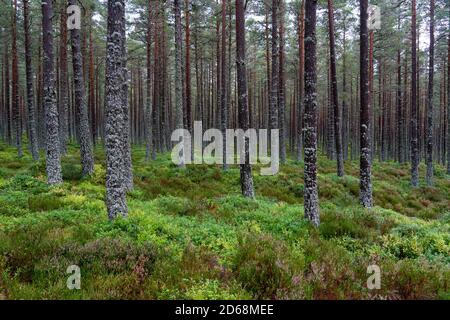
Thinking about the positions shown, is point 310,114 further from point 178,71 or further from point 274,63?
point 274,63

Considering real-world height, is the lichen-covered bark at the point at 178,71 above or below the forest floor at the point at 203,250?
above

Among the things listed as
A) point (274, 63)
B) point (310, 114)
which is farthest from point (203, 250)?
point (274, 63)

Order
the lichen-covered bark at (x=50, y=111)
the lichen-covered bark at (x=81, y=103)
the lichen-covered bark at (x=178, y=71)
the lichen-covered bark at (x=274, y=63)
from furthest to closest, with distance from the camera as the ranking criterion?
the lichen-covered bark at (x=274, y=63) < the lichen-covered bark at (x=178, y=71) < the lichen-covered bark at (x=81, y=103) < the lichen-covered bark at (x=50, y=111)

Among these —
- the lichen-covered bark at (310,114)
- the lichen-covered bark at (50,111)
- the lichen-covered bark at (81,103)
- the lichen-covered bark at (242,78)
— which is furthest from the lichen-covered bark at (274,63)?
the lichen-covered bark at (50,111)

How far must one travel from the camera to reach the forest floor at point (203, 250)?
5402mm

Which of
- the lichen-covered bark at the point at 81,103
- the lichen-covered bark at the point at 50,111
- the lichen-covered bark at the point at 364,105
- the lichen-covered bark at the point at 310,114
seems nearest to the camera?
the lichen-covered bark at the point at 310,114

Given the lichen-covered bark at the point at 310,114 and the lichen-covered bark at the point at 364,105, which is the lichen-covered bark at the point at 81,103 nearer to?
the lichen-covered bark at the point at 310,114

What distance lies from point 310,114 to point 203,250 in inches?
201

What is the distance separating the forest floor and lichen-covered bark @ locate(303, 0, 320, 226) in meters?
0.66

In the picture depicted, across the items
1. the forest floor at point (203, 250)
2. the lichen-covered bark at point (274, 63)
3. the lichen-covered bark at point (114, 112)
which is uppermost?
the lichen-covered bark at point (274, 63)

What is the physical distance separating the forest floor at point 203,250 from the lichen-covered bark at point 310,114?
658 mm
